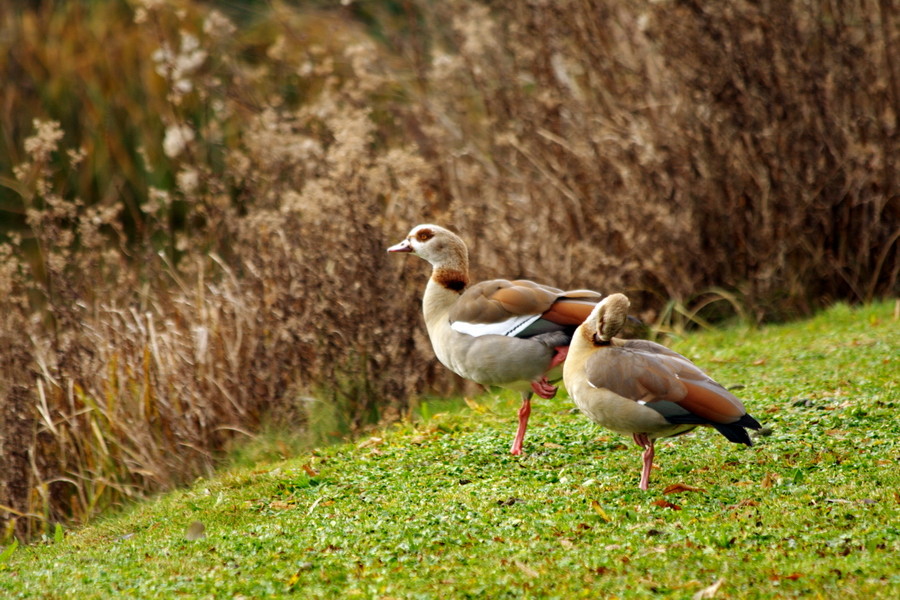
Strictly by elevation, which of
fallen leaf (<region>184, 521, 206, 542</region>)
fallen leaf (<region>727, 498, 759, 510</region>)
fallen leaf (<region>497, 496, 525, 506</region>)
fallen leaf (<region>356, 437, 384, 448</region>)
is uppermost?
fallen leaf (<region>184, 521, 206, 542</region>)

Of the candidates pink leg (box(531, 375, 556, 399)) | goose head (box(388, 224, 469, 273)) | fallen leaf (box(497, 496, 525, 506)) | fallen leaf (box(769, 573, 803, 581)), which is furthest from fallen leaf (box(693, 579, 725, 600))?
goose head (box(388, 224, 469, 273))

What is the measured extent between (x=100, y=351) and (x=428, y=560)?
15.0 feet

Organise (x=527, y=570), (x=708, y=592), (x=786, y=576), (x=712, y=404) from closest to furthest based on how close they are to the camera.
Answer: (x=708, y=592), (x=786, y=576), (x=527, y=570), (x=712, y=404)

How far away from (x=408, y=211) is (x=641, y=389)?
427 centimetres

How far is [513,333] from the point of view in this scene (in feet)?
22.0

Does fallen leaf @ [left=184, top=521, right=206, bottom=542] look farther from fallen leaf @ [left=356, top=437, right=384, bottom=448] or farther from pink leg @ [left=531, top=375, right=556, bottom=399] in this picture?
pink leg @ [left=531, top=375, right=556, bottom=399]

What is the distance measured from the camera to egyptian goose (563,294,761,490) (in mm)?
Answer: 5375

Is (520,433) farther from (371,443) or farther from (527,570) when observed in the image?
(527,570)

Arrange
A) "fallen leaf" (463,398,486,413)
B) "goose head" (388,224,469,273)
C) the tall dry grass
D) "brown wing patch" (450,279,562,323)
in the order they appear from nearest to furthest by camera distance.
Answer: "brown wing patch" (450,279,562,323) → "goose head" (388,224,469,273) → "fallen leaf" (463,398,486,413) → the tall dry grass

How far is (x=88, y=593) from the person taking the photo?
496 centimetres

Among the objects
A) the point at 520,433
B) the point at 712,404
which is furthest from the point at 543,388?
the point at 712,404

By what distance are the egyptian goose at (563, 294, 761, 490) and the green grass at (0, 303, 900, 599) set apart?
1.27ft

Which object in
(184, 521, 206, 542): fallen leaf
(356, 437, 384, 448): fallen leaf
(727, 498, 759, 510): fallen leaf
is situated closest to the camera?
(727, 498, 759, 510): fallen leaf

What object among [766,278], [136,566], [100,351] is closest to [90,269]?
[100,351]
